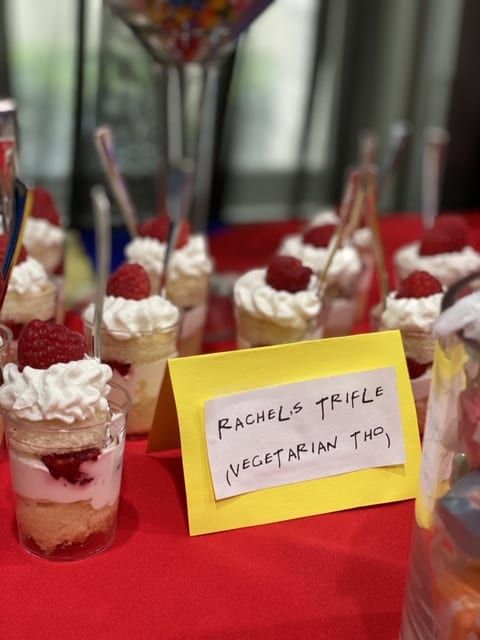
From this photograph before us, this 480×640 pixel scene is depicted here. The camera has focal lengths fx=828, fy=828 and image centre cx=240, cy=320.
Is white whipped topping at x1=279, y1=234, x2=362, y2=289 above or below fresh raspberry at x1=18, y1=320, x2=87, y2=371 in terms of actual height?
below

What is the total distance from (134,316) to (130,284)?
2.1 inches

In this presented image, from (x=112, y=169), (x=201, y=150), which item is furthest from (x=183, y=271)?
(x=201, y=150)

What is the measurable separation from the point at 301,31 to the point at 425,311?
198cm

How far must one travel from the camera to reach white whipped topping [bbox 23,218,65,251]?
52.5 inches

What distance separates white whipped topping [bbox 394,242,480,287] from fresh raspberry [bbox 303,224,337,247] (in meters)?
0.14

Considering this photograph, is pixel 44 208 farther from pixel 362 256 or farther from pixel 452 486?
pixel 452 486

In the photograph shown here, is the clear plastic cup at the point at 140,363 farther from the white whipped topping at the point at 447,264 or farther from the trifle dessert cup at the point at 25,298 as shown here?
the white whipped topping at the point at 447,264

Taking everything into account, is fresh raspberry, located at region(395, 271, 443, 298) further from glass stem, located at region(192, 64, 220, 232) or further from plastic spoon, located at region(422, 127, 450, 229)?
glass stem, located at region(192, 64, 220, 232)

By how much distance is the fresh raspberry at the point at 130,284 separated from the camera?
1.05m

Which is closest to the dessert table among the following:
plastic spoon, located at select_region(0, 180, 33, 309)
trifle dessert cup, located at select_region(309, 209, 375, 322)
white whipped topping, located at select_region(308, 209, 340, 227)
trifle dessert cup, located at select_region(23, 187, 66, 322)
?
plastic spoon, located at select_region(0, 180, 33, 309)

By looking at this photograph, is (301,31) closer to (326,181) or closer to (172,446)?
(326,181)

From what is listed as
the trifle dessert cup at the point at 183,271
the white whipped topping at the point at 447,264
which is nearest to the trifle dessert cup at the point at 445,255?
the white whipped topping at the point at 447,264

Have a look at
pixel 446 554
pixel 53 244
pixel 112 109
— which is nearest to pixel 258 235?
pixel 53 244

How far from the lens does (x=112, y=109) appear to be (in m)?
2.57
